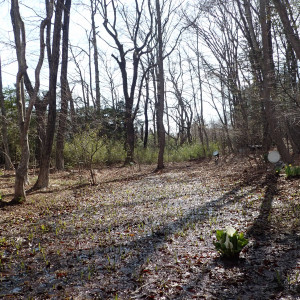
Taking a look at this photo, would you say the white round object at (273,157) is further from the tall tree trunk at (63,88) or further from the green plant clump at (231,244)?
the tall tree trunk at (63,88)

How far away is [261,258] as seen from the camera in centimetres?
347

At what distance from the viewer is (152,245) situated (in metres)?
4.16

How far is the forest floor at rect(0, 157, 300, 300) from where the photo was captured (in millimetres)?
2908

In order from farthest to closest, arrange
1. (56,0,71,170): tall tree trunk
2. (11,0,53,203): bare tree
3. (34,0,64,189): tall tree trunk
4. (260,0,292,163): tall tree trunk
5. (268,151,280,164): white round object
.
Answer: (56,0,71,170): tall tree trunk, (268,151,280,164): white round object, (34,0,64,189): tall tree trunk, (260,0,292,163): tall tree trunk, (11,0,53,203): bare tree

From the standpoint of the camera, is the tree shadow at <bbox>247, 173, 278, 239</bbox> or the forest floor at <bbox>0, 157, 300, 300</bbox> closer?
the forest floor at <bbox>0, 157, 300, 300</bbox>

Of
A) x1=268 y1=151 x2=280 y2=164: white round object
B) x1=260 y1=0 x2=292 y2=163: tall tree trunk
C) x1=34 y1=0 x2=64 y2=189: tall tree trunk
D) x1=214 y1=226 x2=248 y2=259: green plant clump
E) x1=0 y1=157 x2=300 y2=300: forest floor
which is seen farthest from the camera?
x1=268 y1=151 x2=280 y2=164: white round object

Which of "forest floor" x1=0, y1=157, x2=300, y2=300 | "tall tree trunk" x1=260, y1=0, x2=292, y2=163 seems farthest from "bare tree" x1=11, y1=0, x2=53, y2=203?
"tall tree trunk" x1=260, y1=0, x2=292, y2=163

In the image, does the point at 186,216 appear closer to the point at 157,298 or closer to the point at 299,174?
the point at 157,298

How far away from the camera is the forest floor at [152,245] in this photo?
2908mm

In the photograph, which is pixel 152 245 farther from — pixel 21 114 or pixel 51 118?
pixel 51 118

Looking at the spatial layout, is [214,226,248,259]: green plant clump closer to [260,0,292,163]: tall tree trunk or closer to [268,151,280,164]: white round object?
[260,0,292,163]: tall tree trunk

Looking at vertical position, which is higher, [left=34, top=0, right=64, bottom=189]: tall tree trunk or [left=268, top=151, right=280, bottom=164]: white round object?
[left=34, top=0, right=64, bottom=189]: tall tree trunk

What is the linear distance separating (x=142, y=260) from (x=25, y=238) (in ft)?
7.33

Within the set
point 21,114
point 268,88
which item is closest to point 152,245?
point 21,114
